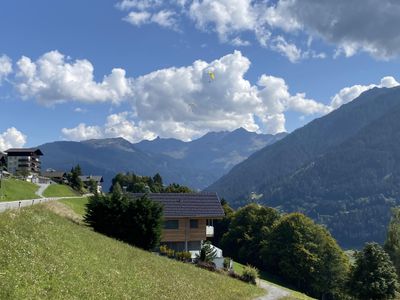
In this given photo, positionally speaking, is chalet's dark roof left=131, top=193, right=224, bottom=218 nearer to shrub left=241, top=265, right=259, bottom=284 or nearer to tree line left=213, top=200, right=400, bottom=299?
shrub left=241, top=265, right=259, bottom=284

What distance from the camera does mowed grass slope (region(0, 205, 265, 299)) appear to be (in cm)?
1803

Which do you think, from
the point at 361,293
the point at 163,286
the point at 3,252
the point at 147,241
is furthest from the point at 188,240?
the point at 3,252

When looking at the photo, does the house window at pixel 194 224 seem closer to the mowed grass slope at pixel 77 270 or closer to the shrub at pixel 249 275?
the shrub at pixel 249 275

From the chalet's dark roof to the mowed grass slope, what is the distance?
2408 centimetres

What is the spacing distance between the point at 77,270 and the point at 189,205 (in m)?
40.3

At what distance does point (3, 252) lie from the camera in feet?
64.3

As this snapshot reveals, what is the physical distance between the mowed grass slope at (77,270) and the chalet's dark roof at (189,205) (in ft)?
79.0

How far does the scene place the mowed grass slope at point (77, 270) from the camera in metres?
18.0

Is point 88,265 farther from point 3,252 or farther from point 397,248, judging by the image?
point 397,248

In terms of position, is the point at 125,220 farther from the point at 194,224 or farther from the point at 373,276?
the point at 373,276

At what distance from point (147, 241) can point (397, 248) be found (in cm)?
4770

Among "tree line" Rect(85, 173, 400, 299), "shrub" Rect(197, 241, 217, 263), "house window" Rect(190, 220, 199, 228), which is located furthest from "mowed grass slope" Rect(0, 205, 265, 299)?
"house window" Rect(190, 220, 199, 228)

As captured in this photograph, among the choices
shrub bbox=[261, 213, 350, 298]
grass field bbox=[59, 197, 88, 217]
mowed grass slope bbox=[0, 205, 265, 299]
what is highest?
grass field bbox=[59, 197, 88, 217]

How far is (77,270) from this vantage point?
2186 centimetres
